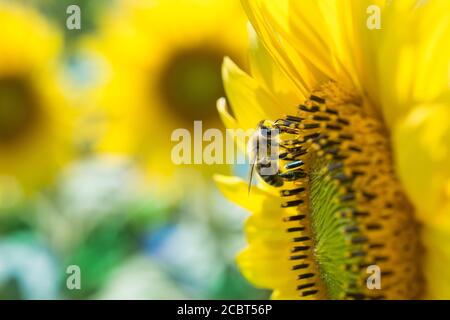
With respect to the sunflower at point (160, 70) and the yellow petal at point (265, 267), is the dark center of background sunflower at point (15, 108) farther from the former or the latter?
the yellow petal at point (265, 267)

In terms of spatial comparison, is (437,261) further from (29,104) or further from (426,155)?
(29,104)

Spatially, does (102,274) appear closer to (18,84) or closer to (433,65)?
(18,84)

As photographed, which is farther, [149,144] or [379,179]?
[149,144]

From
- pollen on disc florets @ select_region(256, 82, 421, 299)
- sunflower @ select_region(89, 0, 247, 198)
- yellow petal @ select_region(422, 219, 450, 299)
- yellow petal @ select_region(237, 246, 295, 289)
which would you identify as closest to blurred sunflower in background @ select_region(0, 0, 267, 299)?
sunflower @ select_region(89, 0, 247, 198)

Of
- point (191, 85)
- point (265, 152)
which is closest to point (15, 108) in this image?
point (191, 85)

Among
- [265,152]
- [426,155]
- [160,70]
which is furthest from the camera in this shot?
[160,70]

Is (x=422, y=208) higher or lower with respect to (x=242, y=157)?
lower

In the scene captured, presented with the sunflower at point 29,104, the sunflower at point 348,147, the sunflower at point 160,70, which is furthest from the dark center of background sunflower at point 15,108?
the sunflower at point 348,147
